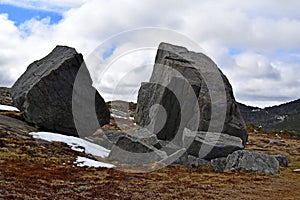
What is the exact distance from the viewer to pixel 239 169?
35250 mm

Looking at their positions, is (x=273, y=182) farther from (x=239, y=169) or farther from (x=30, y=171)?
(x=30, y=171)

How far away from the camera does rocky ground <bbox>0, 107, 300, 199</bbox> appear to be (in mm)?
21531

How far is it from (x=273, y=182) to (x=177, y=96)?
1470 cm

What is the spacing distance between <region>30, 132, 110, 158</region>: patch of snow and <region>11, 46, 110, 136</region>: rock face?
50.3 inches

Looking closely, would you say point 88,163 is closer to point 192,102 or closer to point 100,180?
point 100,180

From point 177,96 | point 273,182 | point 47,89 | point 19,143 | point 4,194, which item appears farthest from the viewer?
point 177,96

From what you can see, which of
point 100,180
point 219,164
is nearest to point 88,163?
point 100,180

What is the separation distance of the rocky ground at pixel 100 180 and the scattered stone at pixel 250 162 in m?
1.12

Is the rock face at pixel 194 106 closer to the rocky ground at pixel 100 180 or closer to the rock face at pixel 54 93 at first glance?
the rocky ground at pixel 100 180

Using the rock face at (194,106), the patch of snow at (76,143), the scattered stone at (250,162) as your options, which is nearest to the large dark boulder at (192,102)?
the rock face at (194,106)

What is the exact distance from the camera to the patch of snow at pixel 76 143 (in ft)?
125

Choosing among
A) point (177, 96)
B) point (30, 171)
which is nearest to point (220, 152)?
point (177, 96)

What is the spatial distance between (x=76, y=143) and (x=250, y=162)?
1561cm

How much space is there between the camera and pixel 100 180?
2591 cm
